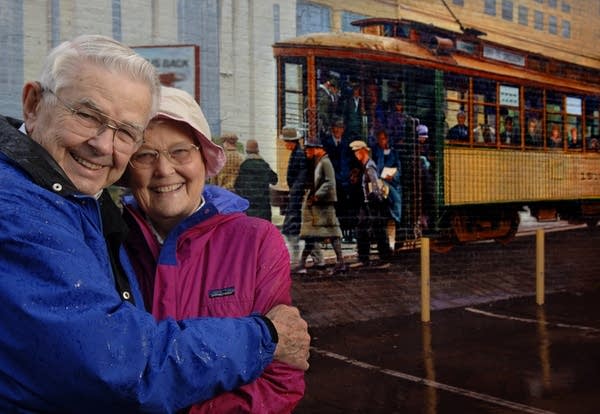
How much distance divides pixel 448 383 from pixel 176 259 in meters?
3.88

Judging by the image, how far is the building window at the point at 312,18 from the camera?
780 centimetres

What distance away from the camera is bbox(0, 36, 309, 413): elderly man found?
138cm

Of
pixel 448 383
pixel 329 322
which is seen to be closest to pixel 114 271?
pixel 448 383

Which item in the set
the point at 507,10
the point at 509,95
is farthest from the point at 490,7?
the point at 509,95

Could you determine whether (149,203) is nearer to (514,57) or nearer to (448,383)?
(448,383)

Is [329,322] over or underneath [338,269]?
underneath

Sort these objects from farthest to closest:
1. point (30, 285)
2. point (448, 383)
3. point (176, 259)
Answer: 1. point (448, 383)
2. point (176, 259)
3. point (30, 285)

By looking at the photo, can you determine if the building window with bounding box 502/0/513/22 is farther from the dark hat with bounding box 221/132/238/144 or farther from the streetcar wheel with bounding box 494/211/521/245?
the dark hat with bounding box 221/132/238/144

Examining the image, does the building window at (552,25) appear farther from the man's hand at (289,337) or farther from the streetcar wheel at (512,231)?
the man's hand at (289,337)

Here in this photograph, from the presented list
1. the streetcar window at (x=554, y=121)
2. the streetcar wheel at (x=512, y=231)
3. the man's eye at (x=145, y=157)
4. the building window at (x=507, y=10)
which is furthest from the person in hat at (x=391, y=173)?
the man's eye at (x=145, y=157)

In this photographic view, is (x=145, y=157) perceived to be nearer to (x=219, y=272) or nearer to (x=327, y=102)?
(x=219, y=272)

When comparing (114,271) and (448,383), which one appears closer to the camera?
(114,271)

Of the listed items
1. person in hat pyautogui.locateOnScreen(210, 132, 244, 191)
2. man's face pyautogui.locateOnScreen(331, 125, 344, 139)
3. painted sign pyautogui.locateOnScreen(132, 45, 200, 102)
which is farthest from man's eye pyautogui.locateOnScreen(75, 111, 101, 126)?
man's face pyautogui.locateOnScreen(331, 125, 344, 139)

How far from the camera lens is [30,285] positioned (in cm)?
137
